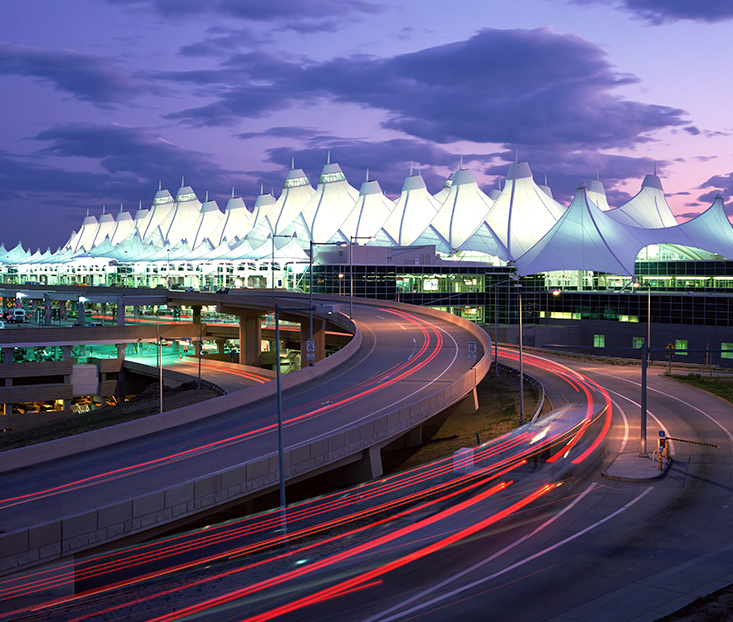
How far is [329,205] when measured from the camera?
13525 cm

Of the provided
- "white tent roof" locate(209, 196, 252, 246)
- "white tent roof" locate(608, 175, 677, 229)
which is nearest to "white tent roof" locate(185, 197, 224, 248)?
"white tent roof" locate(209, 196, 252, 246)

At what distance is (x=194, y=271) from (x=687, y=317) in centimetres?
8203

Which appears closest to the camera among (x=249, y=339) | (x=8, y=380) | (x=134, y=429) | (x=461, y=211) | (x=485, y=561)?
(x=485, y=561)

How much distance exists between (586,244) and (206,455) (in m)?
73.0

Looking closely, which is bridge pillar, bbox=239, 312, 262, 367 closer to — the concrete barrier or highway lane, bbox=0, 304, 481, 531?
highway lane, bbox=0, 304, 481, 531

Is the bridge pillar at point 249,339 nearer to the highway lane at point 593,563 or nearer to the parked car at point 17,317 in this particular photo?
the parked car at point 17,317

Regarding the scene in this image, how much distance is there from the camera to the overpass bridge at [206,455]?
18109 millimetres

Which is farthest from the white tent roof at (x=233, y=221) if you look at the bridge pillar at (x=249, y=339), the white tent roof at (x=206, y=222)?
the bridge pillar at (x=249, y=339)

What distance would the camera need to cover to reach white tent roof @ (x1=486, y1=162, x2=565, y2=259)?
104 metres

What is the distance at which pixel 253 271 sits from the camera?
11656 cm

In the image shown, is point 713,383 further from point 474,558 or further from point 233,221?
point 233,221

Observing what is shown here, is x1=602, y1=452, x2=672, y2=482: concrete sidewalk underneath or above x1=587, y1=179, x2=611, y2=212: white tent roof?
underneath

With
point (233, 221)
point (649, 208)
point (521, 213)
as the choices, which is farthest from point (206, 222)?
point (649, 208)

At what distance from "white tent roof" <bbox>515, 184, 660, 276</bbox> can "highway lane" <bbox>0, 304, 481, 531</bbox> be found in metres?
44.9
